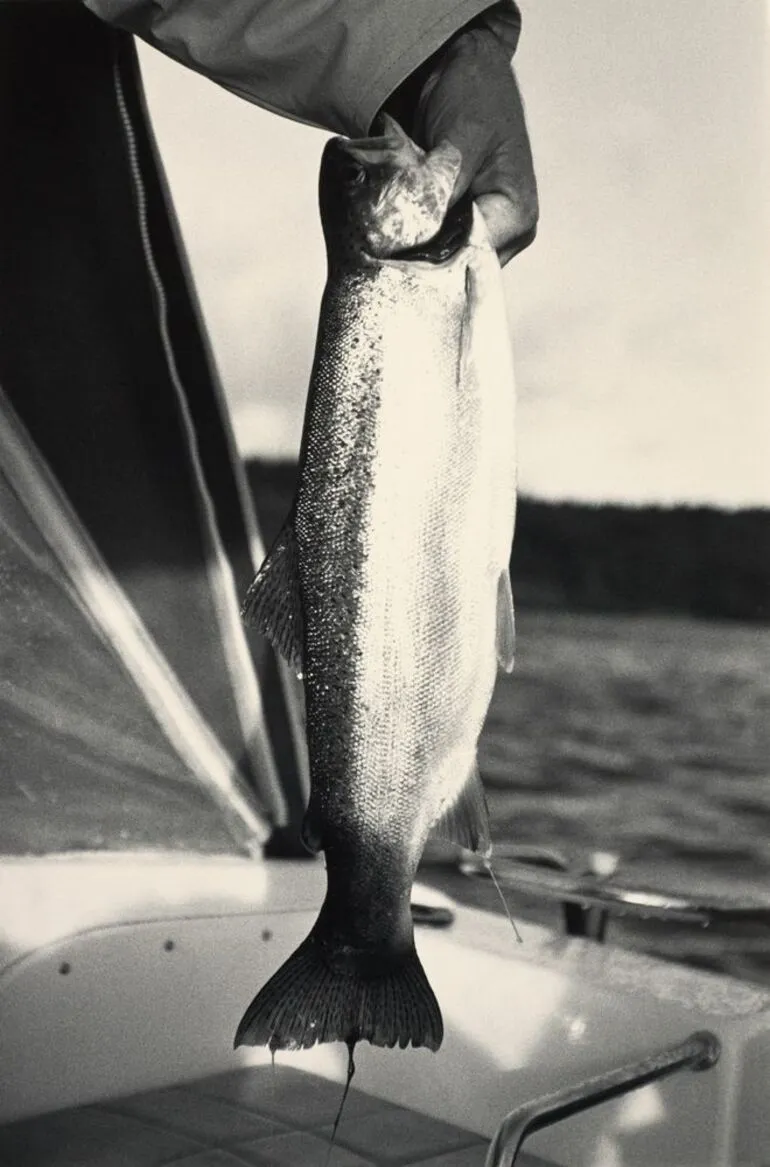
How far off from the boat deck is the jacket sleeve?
1506 millimetres

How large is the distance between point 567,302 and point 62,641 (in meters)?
1.23

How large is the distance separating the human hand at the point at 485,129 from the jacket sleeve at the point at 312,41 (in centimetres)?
3

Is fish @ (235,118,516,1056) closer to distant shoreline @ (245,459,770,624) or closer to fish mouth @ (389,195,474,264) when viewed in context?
fish mouth @ (389,195,474,264)

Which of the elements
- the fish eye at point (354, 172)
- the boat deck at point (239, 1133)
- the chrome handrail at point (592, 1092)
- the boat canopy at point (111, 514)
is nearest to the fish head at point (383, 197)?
the fish eye at point (354, 172)

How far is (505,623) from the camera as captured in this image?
3.99 feet

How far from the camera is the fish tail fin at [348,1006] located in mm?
1215

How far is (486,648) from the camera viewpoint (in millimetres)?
1198

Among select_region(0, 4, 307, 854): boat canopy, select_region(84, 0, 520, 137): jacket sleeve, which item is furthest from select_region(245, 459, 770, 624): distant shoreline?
select_region(84, 0, 520, 137): jacket sleeve

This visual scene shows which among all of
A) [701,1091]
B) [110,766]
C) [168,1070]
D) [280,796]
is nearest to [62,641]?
[110,766]

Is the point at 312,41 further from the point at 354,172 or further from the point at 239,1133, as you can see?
the point at 239,1133

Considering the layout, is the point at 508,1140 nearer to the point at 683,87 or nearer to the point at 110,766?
the point at 110,766

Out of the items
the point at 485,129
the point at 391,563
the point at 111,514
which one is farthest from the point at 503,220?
the point at 111,514

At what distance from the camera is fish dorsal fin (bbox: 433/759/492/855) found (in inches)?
48.0

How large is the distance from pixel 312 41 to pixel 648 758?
5.54 feet
